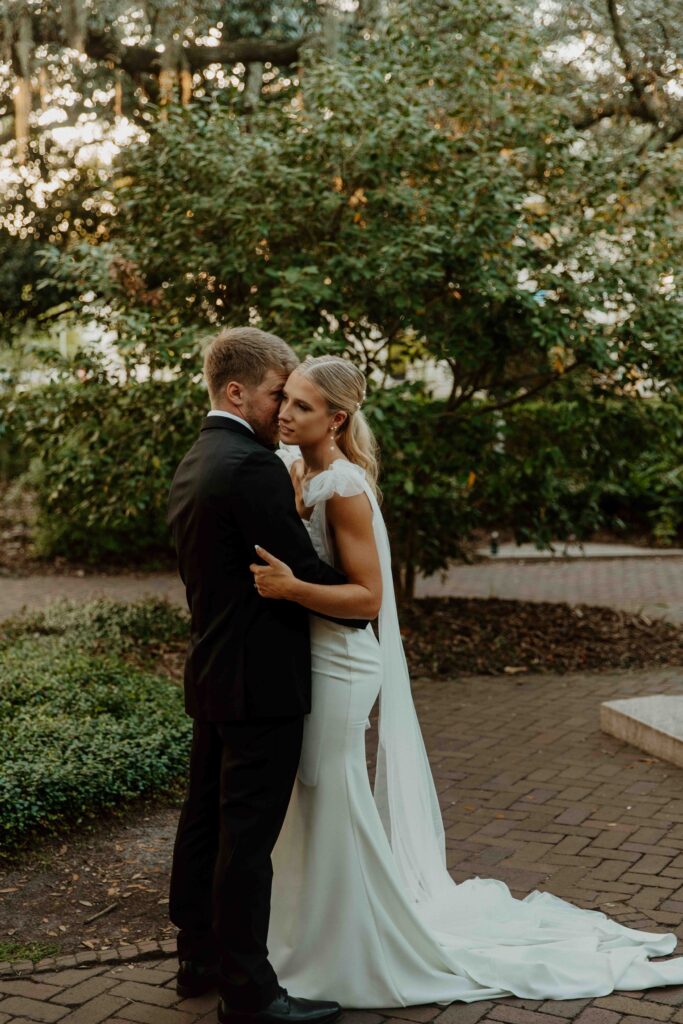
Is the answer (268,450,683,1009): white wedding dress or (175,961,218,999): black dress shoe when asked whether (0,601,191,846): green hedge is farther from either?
(268,450,683,1009): white wedding dress

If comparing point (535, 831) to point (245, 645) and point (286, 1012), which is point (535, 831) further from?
point (245, 645)

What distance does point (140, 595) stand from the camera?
1188 cm

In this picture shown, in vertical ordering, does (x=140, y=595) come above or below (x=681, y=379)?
below

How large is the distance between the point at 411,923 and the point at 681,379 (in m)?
5.61

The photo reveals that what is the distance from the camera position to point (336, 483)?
3416mm

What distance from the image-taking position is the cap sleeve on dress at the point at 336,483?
134 inches

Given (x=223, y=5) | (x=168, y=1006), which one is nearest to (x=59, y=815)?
(x=168, y=1006)

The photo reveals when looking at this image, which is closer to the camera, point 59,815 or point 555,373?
point 59,815

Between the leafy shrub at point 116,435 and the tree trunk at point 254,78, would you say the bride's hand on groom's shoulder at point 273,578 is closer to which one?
the leafy shrub at point 116,435

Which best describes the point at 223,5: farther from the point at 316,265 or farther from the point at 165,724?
the point at 165,724

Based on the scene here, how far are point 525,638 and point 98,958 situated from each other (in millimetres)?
5603

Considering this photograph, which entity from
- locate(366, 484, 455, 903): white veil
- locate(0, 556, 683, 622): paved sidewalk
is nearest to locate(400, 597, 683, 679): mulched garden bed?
locate(0, 556, 683, 622): paved sidewalk

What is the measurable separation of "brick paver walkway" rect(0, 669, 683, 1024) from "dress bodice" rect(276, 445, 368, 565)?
1.41m

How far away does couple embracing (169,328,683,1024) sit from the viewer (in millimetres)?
3258
